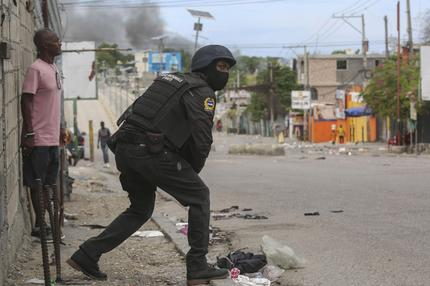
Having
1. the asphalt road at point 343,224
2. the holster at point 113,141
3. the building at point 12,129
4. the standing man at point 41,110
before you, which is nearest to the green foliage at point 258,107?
the asphalt road at point 343,224

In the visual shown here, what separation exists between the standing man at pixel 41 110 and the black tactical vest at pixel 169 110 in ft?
5.14

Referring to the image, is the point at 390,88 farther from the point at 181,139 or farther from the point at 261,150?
the point at 181,139

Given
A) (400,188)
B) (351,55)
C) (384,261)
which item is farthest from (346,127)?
(384,261)

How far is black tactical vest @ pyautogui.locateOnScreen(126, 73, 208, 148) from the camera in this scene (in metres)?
4.73

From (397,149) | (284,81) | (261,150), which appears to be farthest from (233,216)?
(284,81)

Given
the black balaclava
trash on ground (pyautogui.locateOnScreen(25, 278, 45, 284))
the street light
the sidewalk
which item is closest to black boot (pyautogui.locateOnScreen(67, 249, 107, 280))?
the sidewalk

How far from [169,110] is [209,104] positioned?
27 cm

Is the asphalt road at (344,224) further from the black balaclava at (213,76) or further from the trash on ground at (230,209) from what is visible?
the black balaclava at (213,76)

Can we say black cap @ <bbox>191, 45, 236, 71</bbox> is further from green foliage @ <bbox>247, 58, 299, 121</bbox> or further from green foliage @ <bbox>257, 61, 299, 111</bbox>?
green foliage @ <bbox>257, 61, 299, 111</bbox>

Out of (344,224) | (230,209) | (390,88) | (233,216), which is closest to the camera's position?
(344,224)

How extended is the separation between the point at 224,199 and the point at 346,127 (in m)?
47.1

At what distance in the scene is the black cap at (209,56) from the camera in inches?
194

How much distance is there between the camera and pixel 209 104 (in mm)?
4703

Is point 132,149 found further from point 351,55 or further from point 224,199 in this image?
point 351,55
